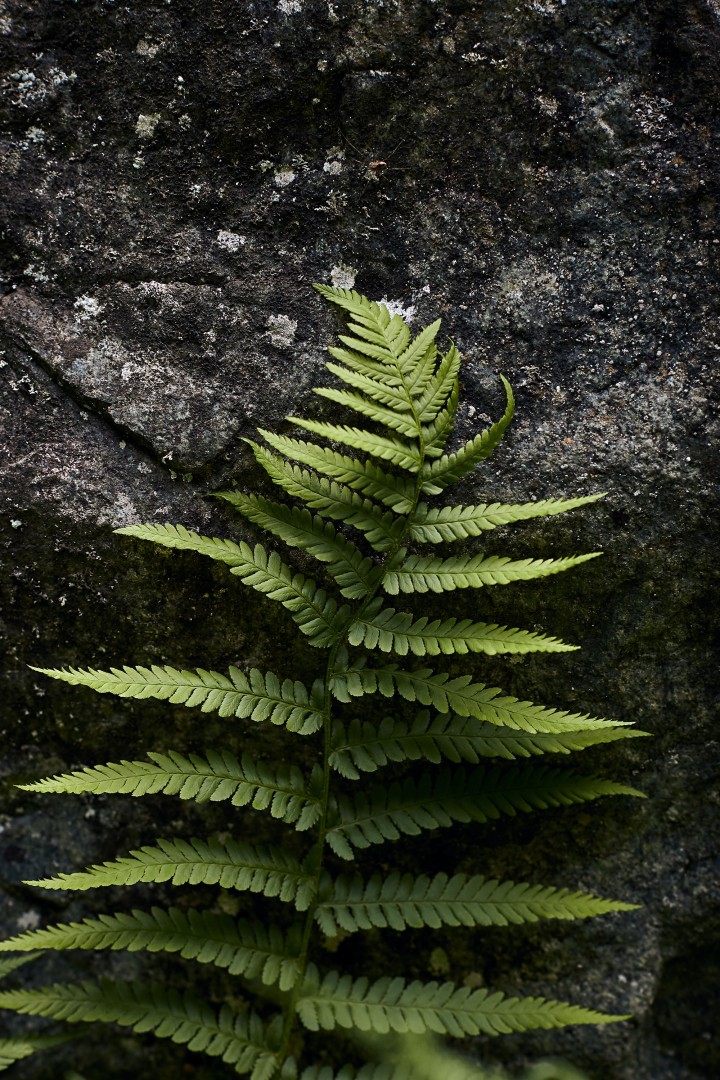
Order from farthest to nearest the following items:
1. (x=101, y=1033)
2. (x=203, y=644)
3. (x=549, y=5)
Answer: (x=101, y=1033) → (x=203, y=644) → (x=549, y=5)

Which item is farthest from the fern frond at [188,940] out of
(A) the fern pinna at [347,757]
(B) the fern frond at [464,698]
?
(B) the fern frond at [464,698]

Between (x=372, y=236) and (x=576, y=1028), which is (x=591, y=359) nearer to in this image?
(x=372, y=236)

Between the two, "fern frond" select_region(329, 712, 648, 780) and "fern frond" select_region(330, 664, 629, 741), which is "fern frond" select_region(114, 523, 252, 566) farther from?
"fern frond" select_region(329, 712, 648, 780)

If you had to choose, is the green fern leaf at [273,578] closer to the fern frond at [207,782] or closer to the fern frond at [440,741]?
the fern frond at [440,741]

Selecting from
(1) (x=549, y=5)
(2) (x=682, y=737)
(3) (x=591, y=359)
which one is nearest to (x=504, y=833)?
(2) (x=682, y=737)

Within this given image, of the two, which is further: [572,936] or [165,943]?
[572,936]

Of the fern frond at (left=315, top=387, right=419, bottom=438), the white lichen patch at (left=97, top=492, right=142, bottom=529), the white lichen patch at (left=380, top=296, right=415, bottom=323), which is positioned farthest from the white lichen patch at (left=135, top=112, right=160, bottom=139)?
the white lichen patch at (left=97, top=492, right=142, bottom=529)
